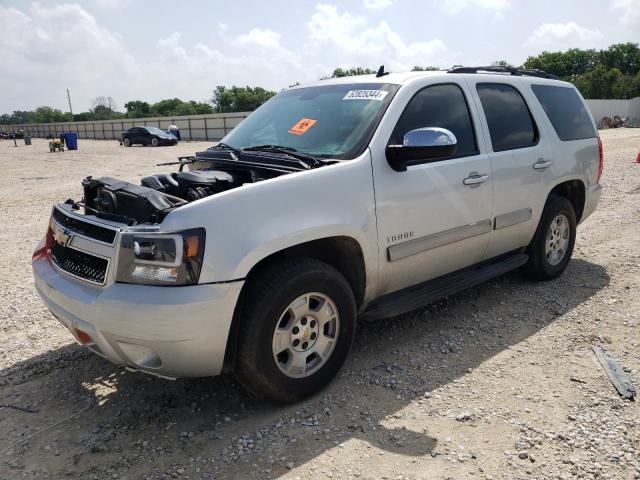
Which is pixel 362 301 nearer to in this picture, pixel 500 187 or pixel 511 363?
pixel 511 363

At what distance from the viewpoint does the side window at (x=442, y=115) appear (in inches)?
138

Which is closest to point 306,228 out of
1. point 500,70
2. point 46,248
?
point 46,248

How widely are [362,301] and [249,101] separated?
84850 millimetres

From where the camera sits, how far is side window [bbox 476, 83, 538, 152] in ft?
13.4

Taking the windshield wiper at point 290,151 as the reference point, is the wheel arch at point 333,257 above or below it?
below

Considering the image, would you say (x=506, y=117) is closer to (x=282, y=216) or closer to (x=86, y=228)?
(x=282, y=216)

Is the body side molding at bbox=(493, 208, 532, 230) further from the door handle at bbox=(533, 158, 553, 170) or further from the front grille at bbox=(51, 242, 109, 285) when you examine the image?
the front grille at bbox=(51, 242, 109, 285)

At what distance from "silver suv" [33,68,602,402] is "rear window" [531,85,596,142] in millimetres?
147

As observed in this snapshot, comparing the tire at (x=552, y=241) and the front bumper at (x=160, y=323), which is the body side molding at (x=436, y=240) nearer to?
the tire at (x=552, y=241)

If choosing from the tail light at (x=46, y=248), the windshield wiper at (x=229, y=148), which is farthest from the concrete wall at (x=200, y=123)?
the tail light at (x=46, y=248)

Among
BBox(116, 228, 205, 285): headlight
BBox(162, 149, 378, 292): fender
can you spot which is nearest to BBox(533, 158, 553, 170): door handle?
BBox(162, 149, 378, 292): fender

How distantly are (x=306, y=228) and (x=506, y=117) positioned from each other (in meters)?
2.38

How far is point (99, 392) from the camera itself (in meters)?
3.24

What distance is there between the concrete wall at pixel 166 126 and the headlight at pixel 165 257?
1129 inches
